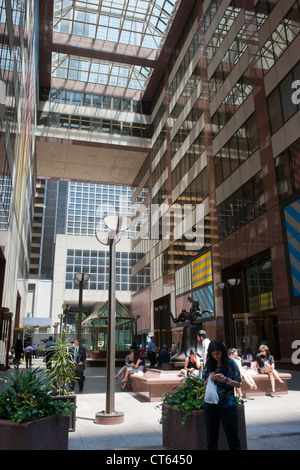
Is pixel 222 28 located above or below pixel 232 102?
above

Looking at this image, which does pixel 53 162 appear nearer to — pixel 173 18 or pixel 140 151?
pixel 140 151

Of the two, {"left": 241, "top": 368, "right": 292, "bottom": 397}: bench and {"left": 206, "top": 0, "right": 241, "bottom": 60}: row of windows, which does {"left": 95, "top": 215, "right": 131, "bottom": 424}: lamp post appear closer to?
{"left": 241, "top": 368, "right": 292, "bottom": 397}: bench

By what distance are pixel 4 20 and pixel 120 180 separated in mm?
39249

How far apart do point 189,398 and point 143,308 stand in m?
41.5

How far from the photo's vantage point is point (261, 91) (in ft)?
71.7

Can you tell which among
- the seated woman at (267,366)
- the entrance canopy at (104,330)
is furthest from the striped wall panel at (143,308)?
the seated woman at (267,366)

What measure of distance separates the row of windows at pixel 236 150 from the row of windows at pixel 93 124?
63.1 feet

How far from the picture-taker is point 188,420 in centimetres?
491

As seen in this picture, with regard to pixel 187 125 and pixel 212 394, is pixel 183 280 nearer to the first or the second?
pixel 187 125

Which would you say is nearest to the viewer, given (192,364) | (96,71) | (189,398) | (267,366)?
(189,398)

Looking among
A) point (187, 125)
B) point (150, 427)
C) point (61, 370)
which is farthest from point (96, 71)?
point (150, 427)

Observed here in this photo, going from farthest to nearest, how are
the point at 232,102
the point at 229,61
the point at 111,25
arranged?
the point at 111,25 → the point at 229,61 → the point at 232,102

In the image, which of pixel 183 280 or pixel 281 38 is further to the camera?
pixel 183 280

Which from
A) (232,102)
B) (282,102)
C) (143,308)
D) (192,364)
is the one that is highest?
(232,102)
